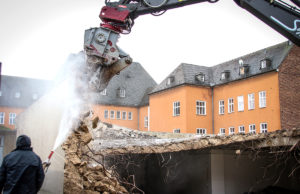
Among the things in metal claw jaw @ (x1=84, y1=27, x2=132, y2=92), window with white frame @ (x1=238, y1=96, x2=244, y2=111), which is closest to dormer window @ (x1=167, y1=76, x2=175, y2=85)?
window with white frame @ (x1=238, y1=96, x2=244, y2=111)

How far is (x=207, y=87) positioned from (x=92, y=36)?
25.3m

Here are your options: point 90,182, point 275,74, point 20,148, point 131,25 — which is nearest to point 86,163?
point 90,182

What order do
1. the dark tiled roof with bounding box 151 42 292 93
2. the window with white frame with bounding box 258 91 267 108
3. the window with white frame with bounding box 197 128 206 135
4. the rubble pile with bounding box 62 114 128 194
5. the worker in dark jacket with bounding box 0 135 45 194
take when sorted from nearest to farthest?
the worker in dark jacket with bounding box 0 135 45 194 < the rubble pile with bounding box 62 114 128 194 < the window with white frame with bounding box 258 91 267 108 < the dark tiled roof with bounding box 151 42 292 93 < the window with white frame with bounding box 197 128 206 135

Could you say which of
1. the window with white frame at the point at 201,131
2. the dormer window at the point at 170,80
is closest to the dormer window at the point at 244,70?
the window with white frame at the point at 201,131

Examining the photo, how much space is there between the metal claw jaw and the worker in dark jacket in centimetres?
196

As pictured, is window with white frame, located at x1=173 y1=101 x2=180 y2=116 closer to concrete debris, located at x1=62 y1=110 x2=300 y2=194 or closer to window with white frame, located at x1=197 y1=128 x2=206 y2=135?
window with white frame, located at x1=197 y1=128 x2=206 y2=135

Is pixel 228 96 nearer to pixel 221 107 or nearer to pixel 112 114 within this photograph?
pixel 221 107

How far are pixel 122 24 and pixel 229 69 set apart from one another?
24638 millimetres

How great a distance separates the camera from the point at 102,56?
5867 millimetres

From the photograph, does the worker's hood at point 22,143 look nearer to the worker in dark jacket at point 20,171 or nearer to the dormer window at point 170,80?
the worker in dark jacket at point 20,171

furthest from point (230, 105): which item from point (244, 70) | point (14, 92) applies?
point (14, 92)

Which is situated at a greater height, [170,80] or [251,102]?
[170,80]

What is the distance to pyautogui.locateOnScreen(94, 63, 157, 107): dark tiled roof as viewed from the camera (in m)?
38.9

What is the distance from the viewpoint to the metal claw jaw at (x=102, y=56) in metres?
5.87
